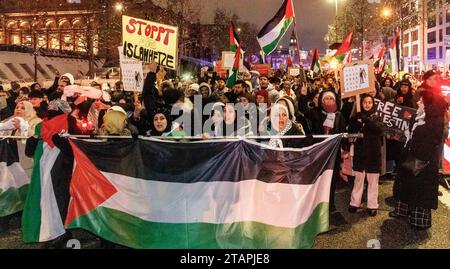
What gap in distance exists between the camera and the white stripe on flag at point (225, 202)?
523 cm

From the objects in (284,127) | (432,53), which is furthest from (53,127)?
(432,53)

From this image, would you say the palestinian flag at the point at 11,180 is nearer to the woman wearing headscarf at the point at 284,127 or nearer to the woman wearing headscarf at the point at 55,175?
the woman wearing headscarf at the point at 55,175

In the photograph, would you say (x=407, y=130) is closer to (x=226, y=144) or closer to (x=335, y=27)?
(x=226, y=144)

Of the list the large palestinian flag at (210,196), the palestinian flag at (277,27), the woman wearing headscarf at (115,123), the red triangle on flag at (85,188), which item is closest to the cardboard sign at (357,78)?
the large palestinian flag at (210,196)

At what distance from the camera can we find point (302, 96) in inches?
411

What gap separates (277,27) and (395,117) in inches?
176

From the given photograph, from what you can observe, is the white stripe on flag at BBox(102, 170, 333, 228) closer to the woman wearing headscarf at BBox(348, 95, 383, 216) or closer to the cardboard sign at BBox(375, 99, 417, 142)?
the woman wearing headscarf at BBox(348, 95, 383, 216)

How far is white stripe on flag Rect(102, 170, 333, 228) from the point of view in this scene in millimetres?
5230

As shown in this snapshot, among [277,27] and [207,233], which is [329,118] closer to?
[207,233]

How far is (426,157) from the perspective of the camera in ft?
20.2

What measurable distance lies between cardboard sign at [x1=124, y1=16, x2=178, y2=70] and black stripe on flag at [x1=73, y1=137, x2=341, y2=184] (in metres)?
2.75

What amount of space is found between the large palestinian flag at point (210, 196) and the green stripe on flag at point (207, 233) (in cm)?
1
